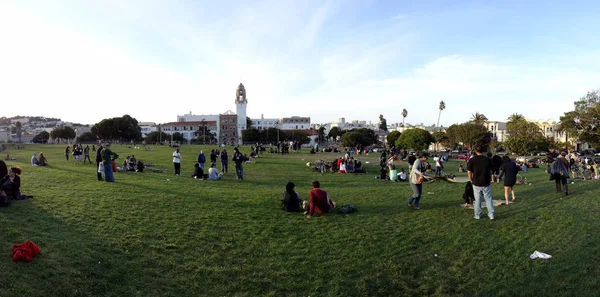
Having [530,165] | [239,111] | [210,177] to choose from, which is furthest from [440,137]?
[210,177]

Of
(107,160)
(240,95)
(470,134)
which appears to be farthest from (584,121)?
(240,95)

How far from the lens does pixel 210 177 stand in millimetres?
18812

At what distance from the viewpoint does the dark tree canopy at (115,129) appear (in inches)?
3396

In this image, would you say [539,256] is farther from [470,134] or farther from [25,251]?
[470,134]

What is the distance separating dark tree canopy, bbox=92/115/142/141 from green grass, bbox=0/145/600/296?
84.0 m

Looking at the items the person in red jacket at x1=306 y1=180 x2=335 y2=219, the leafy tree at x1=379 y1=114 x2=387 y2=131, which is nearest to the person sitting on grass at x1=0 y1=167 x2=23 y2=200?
the person in red jacket at x1=306 y1=180 x2=335 y2=219

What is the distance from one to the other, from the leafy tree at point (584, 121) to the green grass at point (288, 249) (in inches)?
1993

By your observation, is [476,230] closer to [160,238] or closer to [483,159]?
[483,159]

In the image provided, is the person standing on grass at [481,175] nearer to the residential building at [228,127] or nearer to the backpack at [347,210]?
the backpack at [347,210]

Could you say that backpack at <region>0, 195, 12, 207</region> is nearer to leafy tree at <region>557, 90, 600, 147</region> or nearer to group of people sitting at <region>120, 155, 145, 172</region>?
group of people sitting at <region>120, 155, 145, 172</region>

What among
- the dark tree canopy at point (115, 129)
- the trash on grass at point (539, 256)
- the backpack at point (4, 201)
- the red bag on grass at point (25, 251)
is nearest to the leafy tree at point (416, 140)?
the trash on grass at point (539, 256)

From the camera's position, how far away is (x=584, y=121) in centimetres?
5109

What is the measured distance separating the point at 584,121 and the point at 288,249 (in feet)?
198

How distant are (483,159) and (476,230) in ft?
5.84
